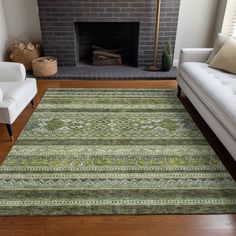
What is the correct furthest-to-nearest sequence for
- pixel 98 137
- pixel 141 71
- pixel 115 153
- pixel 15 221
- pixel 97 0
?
pixel 141 71
pixel 97 0
pixel 98 137
pixel 115 153
pixel 15 221

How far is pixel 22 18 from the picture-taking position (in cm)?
387

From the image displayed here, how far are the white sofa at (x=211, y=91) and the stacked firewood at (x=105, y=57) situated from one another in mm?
1292

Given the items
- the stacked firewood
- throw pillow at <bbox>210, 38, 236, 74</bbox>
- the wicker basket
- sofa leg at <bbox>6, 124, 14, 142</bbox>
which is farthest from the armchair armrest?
throw pillow at <bbox>210, 38, 236, 74</bbox>

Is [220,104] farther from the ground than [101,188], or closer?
farther from the ground

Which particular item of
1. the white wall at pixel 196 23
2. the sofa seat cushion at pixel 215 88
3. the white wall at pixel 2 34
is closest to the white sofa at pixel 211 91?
the sofa seat cushion at pixel 215 88

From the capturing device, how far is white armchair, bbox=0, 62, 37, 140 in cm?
218

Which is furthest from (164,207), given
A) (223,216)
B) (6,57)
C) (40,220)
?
(6,57)

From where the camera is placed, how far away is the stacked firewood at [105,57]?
4.10 meters

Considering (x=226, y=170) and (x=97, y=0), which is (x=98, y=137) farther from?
(x=97, y=0)

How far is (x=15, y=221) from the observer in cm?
153

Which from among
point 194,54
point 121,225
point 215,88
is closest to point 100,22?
point 194,54

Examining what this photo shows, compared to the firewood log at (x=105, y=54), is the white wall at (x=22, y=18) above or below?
above

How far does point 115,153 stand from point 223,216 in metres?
0.92

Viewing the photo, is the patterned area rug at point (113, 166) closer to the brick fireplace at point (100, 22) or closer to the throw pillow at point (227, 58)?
the throw pillow at point (227, 58)
